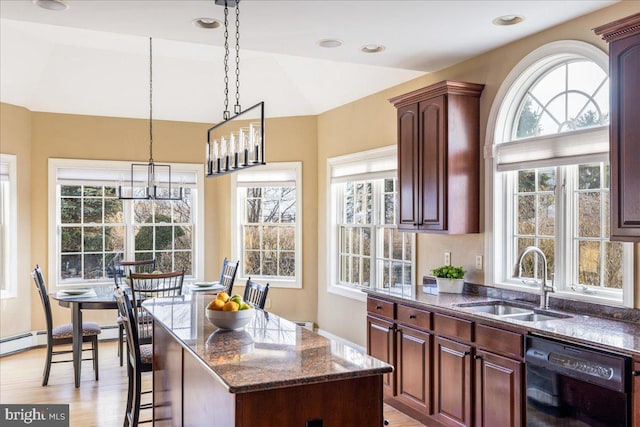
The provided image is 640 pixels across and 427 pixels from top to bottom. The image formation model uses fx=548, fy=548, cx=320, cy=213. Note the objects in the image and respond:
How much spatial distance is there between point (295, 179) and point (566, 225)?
150 inches

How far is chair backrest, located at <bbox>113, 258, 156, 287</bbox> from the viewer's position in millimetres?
6342

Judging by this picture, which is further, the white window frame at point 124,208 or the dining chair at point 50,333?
the white window frame at point 124,208

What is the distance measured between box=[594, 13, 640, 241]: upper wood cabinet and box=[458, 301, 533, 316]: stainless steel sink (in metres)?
1.03

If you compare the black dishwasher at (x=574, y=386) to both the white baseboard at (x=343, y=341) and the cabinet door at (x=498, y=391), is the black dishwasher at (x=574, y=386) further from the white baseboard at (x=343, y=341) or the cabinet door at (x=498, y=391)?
the white baseboard at (x=343, y=341)

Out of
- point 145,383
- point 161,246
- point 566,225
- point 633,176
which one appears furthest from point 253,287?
point 161,246

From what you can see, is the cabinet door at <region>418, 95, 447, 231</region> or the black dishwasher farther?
the cabinet door at <region>418, 95, 447, 231</region>

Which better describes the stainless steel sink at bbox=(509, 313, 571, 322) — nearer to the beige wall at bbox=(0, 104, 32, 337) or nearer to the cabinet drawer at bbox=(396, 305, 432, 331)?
the cabinet drawer at bbox=(396, 305, 432, 331)

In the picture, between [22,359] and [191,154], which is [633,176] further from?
[22,359]

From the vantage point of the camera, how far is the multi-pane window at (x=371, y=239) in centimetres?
546

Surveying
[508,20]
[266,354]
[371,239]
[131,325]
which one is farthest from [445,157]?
[131,325]

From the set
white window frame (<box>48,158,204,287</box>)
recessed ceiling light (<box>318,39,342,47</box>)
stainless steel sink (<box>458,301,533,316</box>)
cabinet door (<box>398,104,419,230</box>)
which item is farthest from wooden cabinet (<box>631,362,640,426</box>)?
white window frame (<box>48,158,204,287</box>)

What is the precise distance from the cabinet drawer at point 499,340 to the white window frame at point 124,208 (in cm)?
465

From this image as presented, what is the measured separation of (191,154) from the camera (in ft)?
23.7

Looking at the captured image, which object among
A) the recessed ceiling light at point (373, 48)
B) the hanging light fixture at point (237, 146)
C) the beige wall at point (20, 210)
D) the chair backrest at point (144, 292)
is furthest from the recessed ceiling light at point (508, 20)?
the beige wall at point (20, 210)
